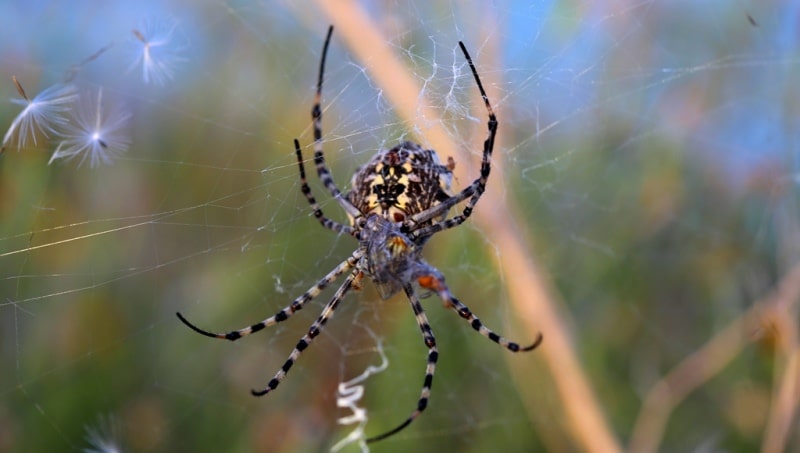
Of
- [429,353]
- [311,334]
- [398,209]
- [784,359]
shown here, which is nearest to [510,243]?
[429,353]

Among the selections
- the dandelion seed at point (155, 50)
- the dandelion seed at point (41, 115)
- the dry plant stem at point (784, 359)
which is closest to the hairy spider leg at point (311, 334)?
the dandelion seed at point (155, 50)

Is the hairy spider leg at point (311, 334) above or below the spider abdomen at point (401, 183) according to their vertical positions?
below

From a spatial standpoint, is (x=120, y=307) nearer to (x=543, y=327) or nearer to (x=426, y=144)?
(x=426, y=144)

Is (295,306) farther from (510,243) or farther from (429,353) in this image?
(510,243)

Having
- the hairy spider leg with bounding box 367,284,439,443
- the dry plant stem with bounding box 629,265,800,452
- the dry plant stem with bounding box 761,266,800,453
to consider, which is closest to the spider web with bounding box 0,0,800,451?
the dry plant stem with bounding box 629,265,800,452

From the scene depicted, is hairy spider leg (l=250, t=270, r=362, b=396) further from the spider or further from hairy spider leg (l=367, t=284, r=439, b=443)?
hairy spider leg (l=367, t=284, r=439, b=443)

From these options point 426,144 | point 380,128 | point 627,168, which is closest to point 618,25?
point 627,168

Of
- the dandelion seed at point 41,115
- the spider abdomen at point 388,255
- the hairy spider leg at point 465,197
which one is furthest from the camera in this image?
the spider abdomen at point 388,255

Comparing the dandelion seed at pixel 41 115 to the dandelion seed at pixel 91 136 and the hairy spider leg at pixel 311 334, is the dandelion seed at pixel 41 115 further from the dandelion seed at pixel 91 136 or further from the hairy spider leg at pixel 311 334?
the hairy spider leg at pixel 311 334
